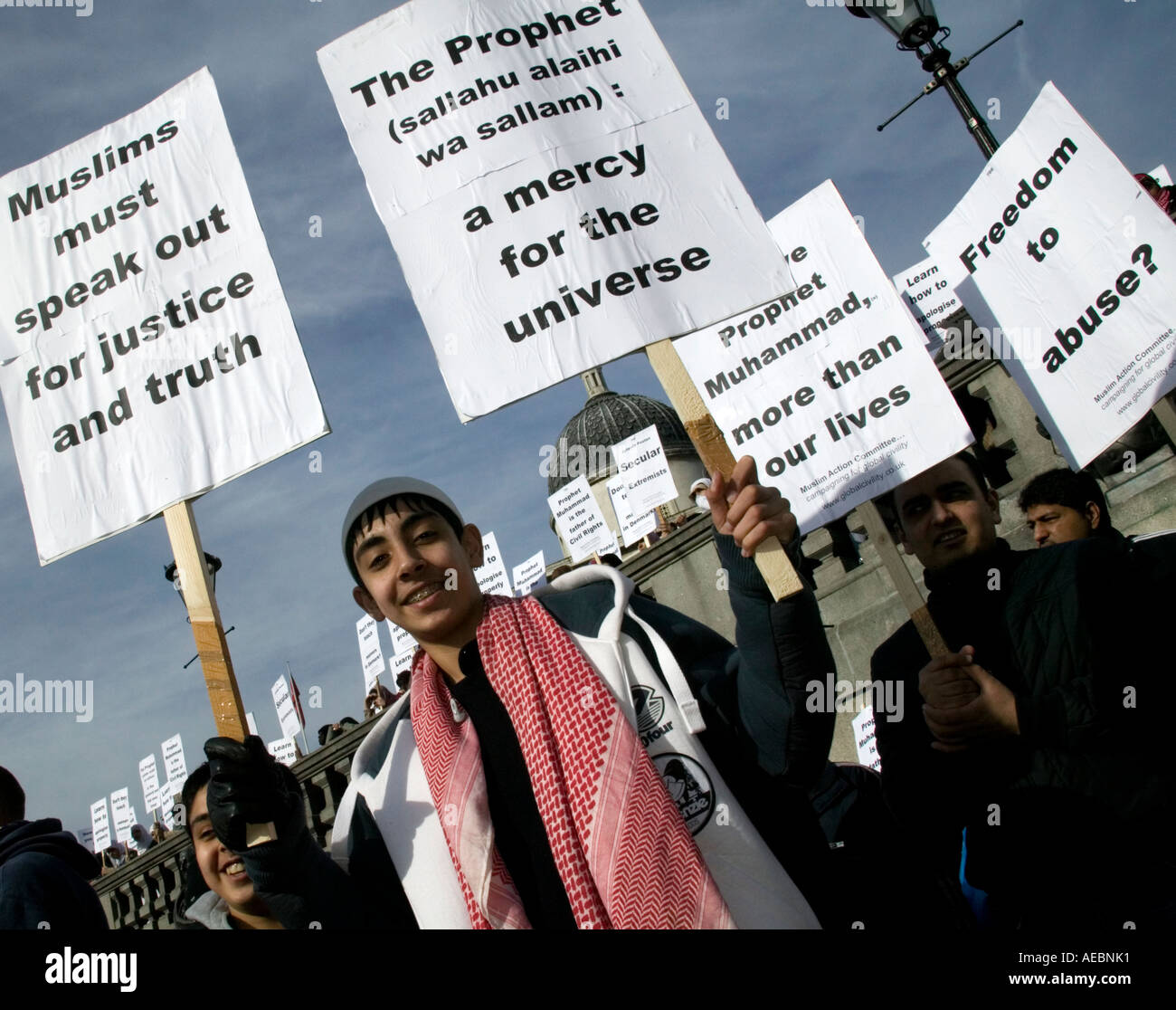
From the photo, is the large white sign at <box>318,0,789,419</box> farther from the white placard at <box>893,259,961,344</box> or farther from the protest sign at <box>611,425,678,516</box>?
the protest sign at <box>611,425,678,516</box>

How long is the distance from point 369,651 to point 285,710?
89.5 inches

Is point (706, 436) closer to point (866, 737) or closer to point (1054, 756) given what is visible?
point (1054, 756)

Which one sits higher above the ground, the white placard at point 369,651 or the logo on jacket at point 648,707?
the white placard at point 369,651

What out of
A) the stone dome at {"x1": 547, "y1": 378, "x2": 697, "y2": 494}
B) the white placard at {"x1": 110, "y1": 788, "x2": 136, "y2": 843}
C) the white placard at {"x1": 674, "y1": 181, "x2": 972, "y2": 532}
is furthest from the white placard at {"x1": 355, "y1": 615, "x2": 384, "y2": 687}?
the stone dome at {"x1": 547, "y1": 378, "x2": 697, "y2": 494}

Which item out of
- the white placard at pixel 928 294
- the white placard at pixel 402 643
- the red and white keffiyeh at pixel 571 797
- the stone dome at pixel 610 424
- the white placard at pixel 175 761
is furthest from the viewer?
the stone dome at pixel 610 424

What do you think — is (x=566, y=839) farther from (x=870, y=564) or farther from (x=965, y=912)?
(x=870, y=564)

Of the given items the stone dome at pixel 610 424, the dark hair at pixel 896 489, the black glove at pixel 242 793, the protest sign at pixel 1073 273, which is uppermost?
the stone dome at pixel 610 424

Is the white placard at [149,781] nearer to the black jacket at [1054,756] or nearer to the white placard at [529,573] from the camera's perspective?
the white placard at [529,573]

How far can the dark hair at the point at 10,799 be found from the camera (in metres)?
4.16

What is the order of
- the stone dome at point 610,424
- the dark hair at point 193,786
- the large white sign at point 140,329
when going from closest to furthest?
1. the large white sign at point 140,329
2. the dark hair at point 193,786
3. the stone dome at point 610,424

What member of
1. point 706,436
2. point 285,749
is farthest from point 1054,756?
point 285,749

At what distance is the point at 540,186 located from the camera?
362 cm

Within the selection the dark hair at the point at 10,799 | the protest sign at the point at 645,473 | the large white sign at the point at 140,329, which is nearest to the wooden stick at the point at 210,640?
the large white sign at the point at 140,329

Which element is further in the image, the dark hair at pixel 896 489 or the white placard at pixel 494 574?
the white placard at pixel 494 574
